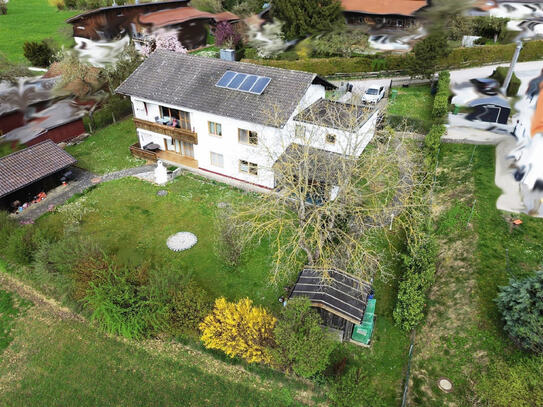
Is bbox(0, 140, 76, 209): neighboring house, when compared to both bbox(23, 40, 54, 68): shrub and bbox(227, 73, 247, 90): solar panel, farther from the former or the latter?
bbox(23, 40, 54, 68): shrub

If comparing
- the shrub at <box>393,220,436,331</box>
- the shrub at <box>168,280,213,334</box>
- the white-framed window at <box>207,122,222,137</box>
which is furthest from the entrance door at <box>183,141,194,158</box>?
the shrub at <box>393,220,436,331</box>

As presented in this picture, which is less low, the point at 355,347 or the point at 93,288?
the point at 93,288

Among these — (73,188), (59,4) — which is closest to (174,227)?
(73,188)

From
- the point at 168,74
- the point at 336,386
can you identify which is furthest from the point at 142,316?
the point at 168,74

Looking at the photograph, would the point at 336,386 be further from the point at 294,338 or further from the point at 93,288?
the point at 93,288

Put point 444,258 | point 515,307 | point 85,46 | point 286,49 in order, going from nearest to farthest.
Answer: point 515,307 < point 286,49 < point 444,258 < point 85,46

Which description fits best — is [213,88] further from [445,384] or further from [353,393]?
[445,384]
